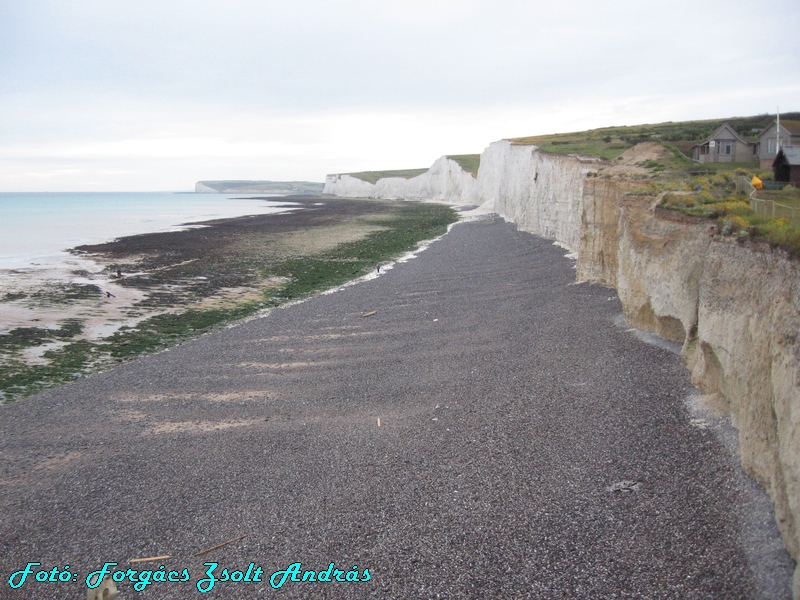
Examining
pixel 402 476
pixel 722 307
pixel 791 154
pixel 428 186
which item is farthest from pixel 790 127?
pixel 428 186

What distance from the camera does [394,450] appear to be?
9.95 meters

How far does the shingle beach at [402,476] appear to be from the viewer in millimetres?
6793

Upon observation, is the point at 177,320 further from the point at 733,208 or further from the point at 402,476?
the point at 733,208

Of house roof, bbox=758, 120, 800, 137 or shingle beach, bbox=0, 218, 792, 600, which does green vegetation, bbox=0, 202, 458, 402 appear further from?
house roof, bbox=758, 120, 800, 137

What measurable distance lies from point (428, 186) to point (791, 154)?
10780 cm

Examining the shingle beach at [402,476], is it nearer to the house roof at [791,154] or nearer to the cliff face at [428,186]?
the house roof at [791,154]

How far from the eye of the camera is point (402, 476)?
9039 mm

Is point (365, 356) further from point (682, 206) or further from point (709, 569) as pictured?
point (709, 569)

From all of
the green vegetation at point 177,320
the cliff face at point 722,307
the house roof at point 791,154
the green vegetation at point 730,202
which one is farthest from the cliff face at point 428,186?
the house roof at point 791,154

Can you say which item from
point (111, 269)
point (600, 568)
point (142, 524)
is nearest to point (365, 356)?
point (142, 524)

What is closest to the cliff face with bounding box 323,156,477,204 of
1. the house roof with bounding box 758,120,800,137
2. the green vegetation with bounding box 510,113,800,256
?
the house roof with bounding box 758,120,800,137

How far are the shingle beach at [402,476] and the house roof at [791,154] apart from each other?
588cm

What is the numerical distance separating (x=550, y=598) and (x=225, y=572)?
407cm

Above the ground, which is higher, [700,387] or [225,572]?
[700,387]
